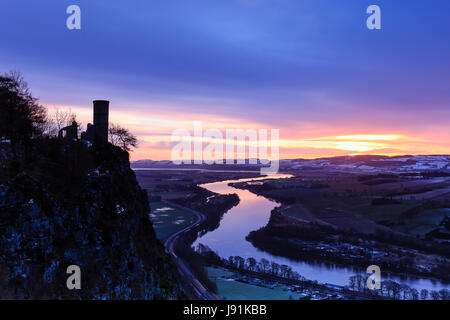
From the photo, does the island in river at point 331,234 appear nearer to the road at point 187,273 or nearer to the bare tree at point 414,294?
the bare tree at point 414,294

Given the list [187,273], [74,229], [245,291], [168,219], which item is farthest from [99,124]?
[168,219]

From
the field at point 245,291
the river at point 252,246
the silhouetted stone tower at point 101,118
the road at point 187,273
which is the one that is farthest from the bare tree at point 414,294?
the silhouetted stone tower at point 101,118

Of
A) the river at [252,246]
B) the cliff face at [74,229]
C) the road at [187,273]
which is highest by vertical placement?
the cliff face at [74,229]

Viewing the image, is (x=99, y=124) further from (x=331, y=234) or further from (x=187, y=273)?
(x=331, y=234)

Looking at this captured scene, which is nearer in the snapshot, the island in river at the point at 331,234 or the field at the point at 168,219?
the island in river at the point at 331,234

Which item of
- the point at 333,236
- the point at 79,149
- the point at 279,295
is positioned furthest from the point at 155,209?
the point at 79,149
